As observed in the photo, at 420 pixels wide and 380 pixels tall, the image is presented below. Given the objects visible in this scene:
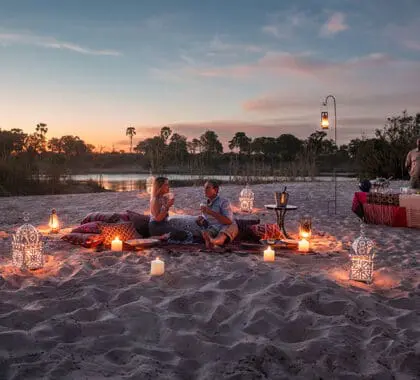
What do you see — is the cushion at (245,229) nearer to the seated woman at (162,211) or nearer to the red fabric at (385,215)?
the seated woman at (162,211)

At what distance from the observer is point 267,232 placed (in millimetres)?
6090

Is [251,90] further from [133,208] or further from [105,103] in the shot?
[133,208]

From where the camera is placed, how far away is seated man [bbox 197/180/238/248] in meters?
5.63

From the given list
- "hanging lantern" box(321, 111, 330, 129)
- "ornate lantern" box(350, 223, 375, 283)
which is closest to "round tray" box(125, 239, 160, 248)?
"ornate lantern" box(350, 223, 375, 283)

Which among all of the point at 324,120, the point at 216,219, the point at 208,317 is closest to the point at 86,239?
the point at 216,219

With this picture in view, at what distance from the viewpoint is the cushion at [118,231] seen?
5.69 metres

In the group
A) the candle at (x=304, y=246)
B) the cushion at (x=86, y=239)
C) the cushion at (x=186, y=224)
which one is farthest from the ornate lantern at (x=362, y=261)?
the cushion at (x=86, y=239)

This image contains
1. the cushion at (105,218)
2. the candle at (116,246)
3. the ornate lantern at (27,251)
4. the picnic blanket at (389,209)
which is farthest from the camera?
the picnic blanket at (389,209)

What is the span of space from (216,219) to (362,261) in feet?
6.77

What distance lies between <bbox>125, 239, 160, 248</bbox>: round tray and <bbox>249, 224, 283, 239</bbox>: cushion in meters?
1.40

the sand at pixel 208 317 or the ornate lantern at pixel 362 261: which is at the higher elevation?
the ornate lantern at pixel 362 261

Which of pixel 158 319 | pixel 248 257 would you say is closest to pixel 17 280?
pixel 158 319

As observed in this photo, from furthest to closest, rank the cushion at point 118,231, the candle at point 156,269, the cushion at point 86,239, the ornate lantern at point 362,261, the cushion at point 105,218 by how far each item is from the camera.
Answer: the cushion at point 105,218, the cushion at point 118,231, the cushion at point 86,239, the candle at point 156,269, the ornate lantern at point 362,261

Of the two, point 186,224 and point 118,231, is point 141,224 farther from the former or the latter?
point 186,224
